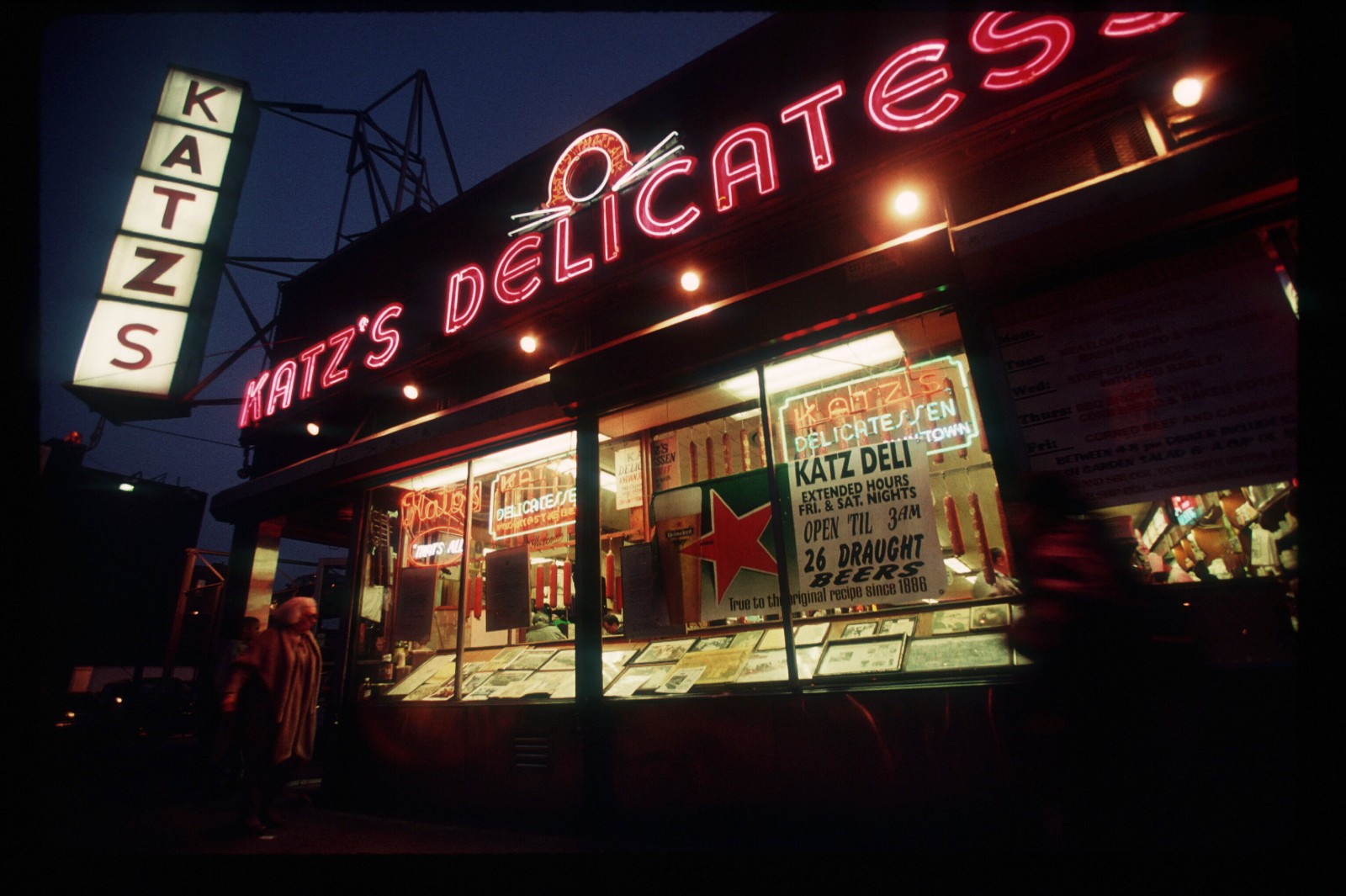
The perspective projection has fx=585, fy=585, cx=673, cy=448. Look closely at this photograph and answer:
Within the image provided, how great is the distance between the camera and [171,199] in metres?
8.88

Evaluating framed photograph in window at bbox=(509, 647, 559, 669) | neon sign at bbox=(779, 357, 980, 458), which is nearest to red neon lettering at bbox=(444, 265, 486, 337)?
framed photograph in window at bbox=(509, 647, 559, 669)

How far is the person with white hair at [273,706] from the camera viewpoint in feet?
17.7

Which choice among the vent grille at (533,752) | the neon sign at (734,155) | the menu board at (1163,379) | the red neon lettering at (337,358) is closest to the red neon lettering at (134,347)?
the red neon lettering at (337,358)

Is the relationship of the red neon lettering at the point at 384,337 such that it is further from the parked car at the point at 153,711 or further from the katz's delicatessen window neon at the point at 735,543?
the parked car at the point at 153,711

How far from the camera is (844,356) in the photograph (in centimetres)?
547

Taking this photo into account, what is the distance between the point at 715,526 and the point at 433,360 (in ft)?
15.9

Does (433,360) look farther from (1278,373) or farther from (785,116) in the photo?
(1278,373)

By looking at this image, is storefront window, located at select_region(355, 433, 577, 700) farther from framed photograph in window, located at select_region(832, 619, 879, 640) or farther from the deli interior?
framed photograph in window, located at select_region(832, 619, 879, 640)

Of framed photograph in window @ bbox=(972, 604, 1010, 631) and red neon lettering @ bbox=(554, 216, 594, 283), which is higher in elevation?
red neon lettering @ bbox=(554, 216, 594, 283)

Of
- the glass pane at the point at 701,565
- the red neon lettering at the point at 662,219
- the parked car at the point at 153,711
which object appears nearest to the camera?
the glass pane at the point at 701,565

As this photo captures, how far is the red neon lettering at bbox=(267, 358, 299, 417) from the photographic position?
357 inches

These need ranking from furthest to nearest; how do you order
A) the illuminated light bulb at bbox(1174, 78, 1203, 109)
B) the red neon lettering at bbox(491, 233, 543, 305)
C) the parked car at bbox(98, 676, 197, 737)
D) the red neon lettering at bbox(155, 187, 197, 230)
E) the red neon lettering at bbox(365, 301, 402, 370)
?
the parked car at bbox(98, 676, 197, 737)
the red neon lettering at bbox(155, 187, 197, 230)
the red neon lettering at bbox(365, 301, 402, 370)
the red neon lettering at bbox(491, 233, 543, 305)
the illuminated light bulb at bbox(1174, 78, 1203, 109)

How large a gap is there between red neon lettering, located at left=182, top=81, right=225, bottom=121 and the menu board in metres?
12.4

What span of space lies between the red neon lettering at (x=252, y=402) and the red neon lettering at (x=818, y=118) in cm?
882
